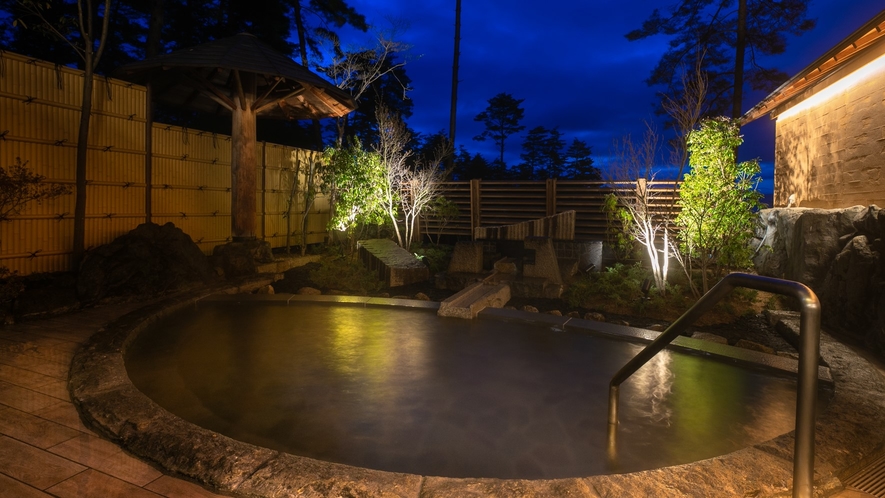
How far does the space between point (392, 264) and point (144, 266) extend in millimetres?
3658

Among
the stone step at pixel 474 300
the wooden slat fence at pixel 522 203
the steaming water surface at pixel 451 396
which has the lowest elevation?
the steaming water surface at pixel 451 396

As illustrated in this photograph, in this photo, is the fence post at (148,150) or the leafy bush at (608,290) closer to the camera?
the leafy bush at (608,290)

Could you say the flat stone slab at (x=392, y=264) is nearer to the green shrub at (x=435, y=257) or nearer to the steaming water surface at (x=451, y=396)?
the green shrub at (x=435, y=257)

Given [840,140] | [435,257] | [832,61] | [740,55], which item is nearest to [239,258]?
[435,257]

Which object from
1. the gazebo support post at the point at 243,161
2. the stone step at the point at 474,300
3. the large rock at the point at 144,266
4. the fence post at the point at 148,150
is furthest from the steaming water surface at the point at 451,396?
the gazebo support post at the point at 243,161

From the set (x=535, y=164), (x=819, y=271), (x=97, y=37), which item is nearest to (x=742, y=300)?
(x=819, y=271)

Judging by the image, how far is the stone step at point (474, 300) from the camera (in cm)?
588

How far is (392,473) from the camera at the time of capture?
2.17 m

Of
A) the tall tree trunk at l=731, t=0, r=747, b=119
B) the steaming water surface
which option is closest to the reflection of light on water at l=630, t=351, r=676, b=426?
the steaming water surface

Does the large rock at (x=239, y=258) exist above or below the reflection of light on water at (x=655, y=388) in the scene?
above

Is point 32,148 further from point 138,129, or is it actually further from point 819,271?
point 819,271

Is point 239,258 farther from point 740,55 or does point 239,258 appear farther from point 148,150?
point 740,55

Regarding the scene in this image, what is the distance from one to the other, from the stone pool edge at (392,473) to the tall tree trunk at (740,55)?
438 inches

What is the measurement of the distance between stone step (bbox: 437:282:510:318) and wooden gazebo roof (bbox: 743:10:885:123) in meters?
4.74
